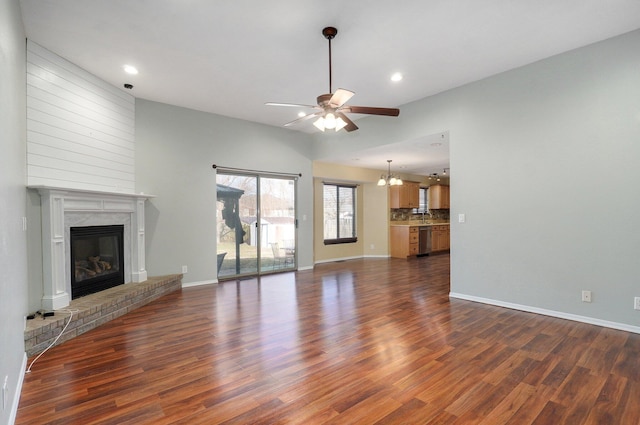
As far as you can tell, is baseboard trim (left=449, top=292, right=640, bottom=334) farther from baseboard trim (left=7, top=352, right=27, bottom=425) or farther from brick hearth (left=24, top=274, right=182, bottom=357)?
baseboard trim (left=7, top=352, right=27, bottom=425)

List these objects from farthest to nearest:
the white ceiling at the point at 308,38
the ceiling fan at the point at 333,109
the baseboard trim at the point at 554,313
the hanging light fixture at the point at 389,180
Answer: the hanging light fixture at the point at 389,180 → the baseboard trim at the point at 554,313 → the ceiling fan at the point at 333,109 → the white ceiling at the point at 308,38

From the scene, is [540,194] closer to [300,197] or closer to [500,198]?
[500,198]

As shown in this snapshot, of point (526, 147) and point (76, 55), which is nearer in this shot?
point (76, 55)

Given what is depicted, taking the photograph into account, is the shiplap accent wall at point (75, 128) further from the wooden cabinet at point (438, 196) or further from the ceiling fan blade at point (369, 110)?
the wooden cabinet at point (438, 196)

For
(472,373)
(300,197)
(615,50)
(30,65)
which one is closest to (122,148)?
(30,65)

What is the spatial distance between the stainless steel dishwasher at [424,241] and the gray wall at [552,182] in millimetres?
4650

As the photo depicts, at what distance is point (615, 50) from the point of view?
3.30 m

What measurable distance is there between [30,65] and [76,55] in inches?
18.3

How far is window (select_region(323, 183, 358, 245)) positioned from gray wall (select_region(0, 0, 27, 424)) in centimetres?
635

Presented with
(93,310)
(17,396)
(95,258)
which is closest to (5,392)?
(17,396)

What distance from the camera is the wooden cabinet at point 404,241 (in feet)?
29.0


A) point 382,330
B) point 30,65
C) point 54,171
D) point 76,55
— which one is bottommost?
point 382,330

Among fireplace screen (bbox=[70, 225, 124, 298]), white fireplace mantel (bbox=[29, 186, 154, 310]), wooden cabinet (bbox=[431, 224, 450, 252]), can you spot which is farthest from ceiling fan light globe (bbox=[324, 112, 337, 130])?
wooden cabinet (bbox=[431, 224, 450, 252])

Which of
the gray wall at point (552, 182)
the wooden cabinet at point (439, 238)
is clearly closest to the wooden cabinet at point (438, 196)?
the wooden cabinet at point (439, 238)
